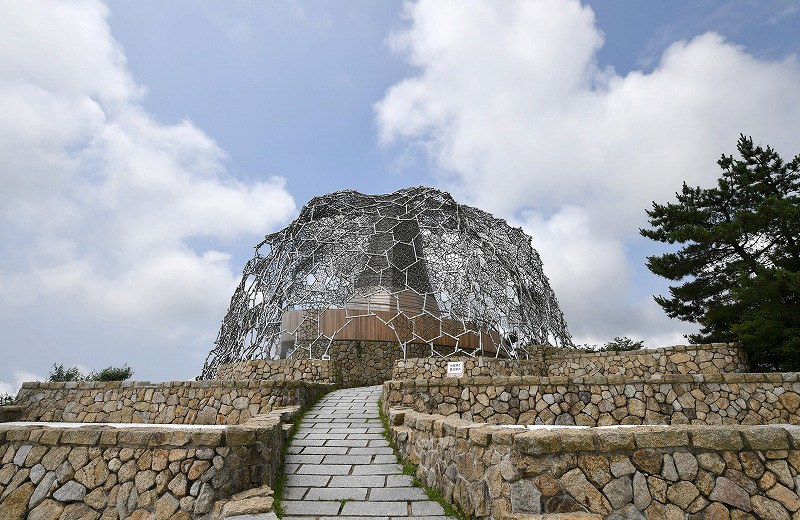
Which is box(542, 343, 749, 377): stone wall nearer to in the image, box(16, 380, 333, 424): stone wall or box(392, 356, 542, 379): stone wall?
box(392, 356, 542, 379): stone wall

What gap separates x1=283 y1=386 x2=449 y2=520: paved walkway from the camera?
4.86 metres

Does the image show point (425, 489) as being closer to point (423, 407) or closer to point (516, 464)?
point (516, 464)

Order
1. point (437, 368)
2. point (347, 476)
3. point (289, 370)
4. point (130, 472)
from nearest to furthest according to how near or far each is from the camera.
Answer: point (130, 472) → point (347, 476) → point (437, 368) → point (289, 370)

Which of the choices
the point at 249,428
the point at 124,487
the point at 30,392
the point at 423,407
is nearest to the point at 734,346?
the point at 423,407

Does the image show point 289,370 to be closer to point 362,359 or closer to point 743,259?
point 362,359

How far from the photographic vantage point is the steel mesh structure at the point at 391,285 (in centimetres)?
1645

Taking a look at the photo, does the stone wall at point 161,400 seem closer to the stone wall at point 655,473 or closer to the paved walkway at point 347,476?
the paved walkway at point 347,476

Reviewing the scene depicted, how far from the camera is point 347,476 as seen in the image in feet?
19.3

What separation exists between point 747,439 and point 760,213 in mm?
13327

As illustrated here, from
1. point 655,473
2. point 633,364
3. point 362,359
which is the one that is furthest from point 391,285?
point 655,473

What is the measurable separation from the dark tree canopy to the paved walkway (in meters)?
12.1

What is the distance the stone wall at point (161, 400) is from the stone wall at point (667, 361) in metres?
9.56

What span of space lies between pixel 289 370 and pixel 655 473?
11863 mm

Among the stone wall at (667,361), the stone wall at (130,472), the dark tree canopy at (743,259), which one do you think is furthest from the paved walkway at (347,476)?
the dark tree canopy at (743,259)
